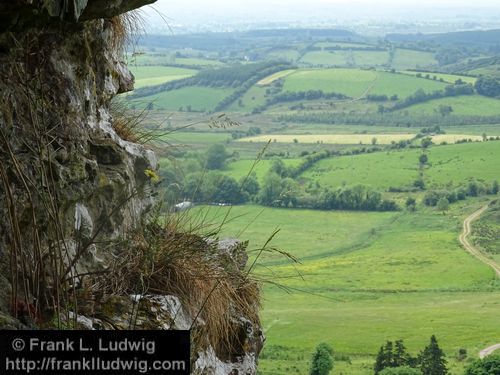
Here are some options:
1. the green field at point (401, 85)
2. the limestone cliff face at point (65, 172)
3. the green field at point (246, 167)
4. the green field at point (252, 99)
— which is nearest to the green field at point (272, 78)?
the green field at point (252, 99)

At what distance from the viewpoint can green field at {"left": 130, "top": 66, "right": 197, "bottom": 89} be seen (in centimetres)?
12269

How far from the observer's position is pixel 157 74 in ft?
461

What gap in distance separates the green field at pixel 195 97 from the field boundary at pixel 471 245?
46718 mm

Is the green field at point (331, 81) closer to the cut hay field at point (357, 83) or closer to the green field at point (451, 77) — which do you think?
the cut hay field at point (357, 83)

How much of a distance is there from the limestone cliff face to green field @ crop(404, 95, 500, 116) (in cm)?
15541

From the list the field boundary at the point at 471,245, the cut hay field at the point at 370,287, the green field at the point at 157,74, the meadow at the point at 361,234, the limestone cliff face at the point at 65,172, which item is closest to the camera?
the limestone cliff face at the point at 65,172

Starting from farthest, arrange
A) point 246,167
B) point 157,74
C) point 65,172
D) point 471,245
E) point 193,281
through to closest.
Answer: point 157,74, point 471,245, point 246,167, point 193,281, point 65,172

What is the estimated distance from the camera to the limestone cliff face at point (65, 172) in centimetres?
478

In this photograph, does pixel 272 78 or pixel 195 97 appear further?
pixel 272 78

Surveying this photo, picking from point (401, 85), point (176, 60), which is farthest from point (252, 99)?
point (401, 85)

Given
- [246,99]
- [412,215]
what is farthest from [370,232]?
[246,99]

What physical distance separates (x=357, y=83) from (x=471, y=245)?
92625 mm

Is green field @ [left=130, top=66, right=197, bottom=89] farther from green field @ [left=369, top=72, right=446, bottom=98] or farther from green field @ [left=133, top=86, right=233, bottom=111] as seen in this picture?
green field @ [left=369, top=72, right=446, bottom=98]

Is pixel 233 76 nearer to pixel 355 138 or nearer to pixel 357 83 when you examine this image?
pixel 357 83
